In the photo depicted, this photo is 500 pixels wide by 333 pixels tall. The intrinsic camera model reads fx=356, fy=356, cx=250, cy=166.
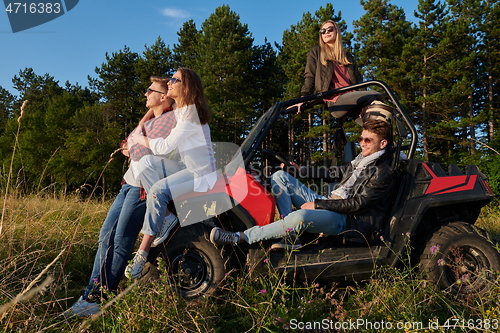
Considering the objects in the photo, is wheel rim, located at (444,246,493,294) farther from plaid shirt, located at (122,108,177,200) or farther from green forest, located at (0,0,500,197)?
green forest, located at (0,0,500,197)

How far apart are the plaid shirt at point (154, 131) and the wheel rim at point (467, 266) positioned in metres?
2.44

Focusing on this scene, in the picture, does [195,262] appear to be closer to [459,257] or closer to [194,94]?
[194,94]

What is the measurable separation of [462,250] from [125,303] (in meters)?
2.61

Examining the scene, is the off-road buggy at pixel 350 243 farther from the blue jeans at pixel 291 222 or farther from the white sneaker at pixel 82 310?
the white sneaker at pixel 82 310

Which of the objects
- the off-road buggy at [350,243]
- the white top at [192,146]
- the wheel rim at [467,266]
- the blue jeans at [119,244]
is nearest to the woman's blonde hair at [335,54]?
the off-road buggy at [350,243]

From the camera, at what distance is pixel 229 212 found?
288 cm

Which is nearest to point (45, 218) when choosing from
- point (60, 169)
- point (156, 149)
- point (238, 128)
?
point (156, 149)

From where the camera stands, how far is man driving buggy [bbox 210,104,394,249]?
2.74m

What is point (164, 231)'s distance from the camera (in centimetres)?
274

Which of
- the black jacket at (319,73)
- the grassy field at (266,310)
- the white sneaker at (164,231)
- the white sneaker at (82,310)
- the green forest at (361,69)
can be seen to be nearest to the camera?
the grassy field at (266,310)

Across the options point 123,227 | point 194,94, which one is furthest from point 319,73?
point 123,227

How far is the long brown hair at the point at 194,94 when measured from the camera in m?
2.89

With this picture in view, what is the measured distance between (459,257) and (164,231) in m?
2.31

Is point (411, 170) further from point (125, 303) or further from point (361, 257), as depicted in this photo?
point (125, 303)
